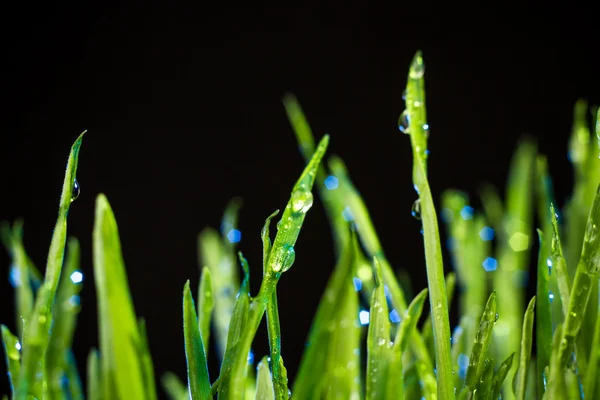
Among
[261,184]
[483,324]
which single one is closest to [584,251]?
[483,324]

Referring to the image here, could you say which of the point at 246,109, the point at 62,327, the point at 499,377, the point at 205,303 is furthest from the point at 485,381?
the point at 246,109

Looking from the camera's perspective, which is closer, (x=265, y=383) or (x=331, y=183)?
(x=265, y=383)

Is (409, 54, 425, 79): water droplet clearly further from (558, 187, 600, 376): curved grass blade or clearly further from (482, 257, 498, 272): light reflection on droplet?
(482, 257, 498, 272): light reflection on droplet

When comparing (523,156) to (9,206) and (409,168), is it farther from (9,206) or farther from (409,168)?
(9,206)

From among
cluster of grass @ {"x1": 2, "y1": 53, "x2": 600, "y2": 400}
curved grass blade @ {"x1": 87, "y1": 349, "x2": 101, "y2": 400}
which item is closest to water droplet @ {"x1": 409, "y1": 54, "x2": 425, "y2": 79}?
cluster of grass @ {"x1": 2, "y1": 53, "x2": 600, "y2": 400}

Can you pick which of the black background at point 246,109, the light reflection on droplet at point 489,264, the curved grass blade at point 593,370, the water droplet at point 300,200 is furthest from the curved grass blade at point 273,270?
the black background at point 246,109

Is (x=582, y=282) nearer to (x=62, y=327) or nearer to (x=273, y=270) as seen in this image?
(x=273, y=270)

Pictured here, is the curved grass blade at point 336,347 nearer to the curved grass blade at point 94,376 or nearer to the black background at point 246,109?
the curved grass blade at point 94,376
